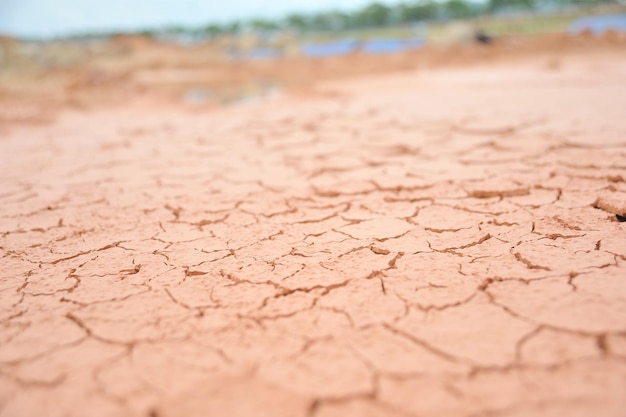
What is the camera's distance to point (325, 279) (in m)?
1.52

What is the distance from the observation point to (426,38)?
1479 centimetres

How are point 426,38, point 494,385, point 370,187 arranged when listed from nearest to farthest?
point 494,385 < point 370,187 < point 426,38

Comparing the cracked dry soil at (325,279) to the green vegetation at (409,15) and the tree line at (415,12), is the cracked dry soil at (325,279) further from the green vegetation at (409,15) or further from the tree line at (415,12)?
the tree line at (415,12)

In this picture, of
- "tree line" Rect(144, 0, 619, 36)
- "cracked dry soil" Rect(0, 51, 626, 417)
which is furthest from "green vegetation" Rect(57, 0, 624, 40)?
"cracked dry soil" Rect(0, 51, 626, 417)

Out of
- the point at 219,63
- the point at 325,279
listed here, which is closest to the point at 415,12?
the point at 219,63

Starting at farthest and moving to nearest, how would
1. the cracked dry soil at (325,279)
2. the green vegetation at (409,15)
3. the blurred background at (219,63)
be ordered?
the green vegetation at (409,15)
the blurred background at (219,63)
the cracked dry soil at (325,279)

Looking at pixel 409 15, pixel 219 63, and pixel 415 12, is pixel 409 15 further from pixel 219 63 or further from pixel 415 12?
pixel 219 63

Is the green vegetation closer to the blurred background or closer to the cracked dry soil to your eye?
the blurred background

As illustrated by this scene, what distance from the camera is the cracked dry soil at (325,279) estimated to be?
3.39 ft

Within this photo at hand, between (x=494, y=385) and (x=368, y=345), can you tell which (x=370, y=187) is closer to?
(x=368, y=345)

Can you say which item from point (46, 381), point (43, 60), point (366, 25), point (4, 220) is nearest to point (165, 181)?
point (4, 220)

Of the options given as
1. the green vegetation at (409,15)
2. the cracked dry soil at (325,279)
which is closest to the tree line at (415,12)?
the green vegetation at (409,15)

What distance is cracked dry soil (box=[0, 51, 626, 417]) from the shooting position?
1033 mm

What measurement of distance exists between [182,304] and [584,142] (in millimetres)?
2928
